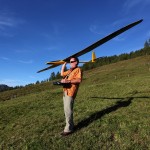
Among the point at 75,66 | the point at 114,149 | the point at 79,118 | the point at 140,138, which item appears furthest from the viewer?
the point at 79,118

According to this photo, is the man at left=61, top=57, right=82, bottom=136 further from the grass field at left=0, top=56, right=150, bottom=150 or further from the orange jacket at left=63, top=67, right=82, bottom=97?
the grass field at left=0, top=56, right=150, bottom=150

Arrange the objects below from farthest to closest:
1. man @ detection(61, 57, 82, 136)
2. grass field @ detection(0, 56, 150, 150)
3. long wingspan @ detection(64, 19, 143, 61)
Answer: long wingspan @ detection(64, 19, 143, 61)
man @ detection(61, 57, 82, 136)
grass field @ detection(0, 56, 150, 150)

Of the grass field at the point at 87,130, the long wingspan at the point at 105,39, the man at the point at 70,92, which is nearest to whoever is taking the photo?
the grass field at the point at 87,130

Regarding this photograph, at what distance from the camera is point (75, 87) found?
985 cm

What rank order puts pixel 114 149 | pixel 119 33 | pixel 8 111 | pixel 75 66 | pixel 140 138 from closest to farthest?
pixel 114 149
pixel 140 138
pixel 75 66
pixel 119 33
pixel 8 111

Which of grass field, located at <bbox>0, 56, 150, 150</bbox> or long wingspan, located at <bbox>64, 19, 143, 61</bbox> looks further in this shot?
long wingspan, located at <bbox>64, 19, 143, 61</bbox>

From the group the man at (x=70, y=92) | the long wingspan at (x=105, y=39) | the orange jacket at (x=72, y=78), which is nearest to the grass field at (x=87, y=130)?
the man at (x=70, y=92)

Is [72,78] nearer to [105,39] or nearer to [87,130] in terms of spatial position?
[87,130]

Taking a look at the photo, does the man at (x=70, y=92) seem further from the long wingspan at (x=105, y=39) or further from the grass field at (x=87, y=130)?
the long wingspan at (x=105, y=39)

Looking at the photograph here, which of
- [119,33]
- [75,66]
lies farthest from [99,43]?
[75,66]

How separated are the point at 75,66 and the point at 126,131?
3386mm

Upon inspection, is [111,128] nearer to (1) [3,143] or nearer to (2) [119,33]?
(1) [3,143]

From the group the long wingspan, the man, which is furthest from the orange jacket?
the long wingspan

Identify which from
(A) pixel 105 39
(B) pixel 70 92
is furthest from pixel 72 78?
(A) pixel 105 39
